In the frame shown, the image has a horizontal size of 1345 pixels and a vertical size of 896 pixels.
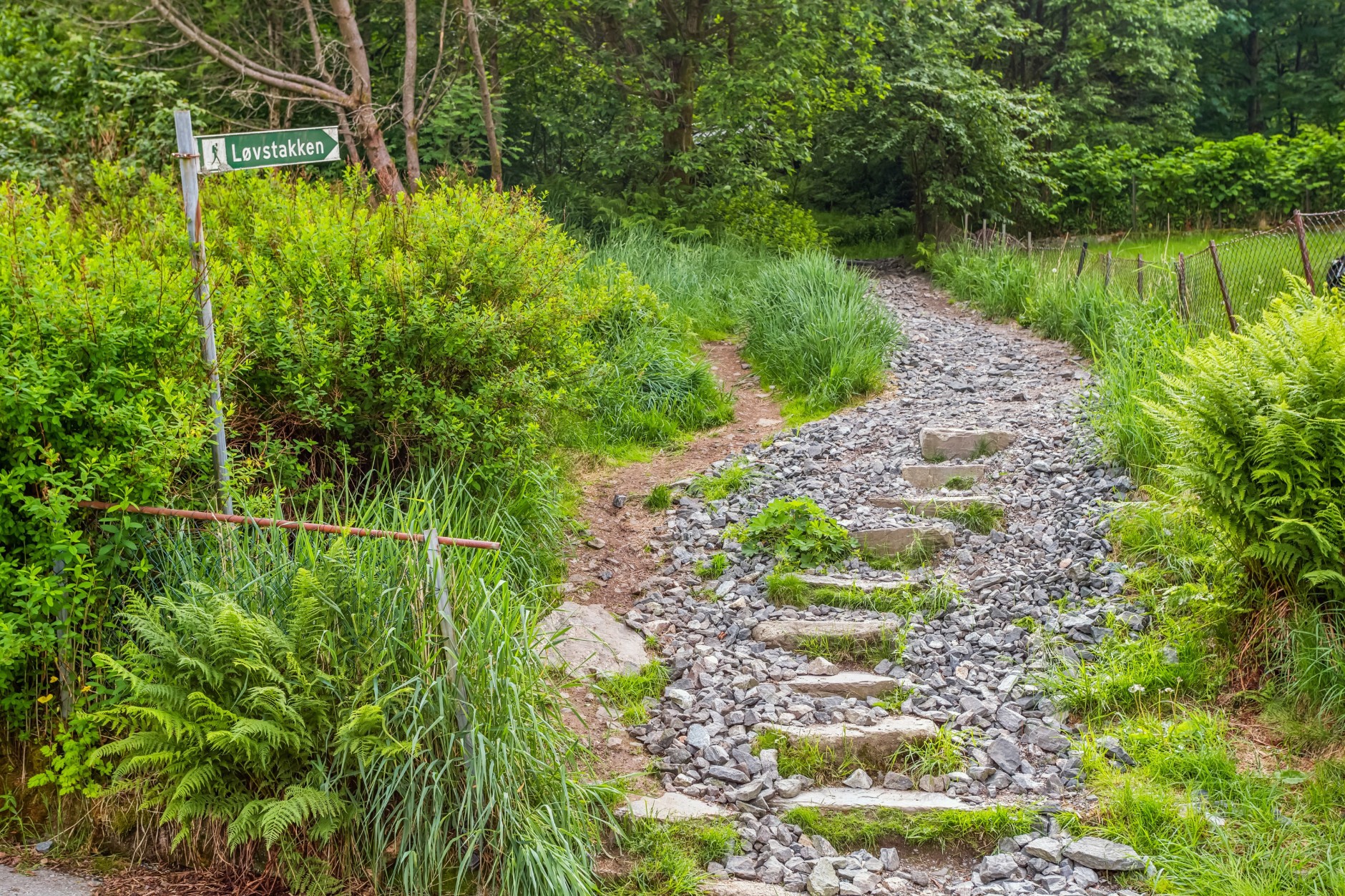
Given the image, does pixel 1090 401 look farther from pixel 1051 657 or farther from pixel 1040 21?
pixel 1040 21

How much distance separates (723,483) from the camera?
23.4ft

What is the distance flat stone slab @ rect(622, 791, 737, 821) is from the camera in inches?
152

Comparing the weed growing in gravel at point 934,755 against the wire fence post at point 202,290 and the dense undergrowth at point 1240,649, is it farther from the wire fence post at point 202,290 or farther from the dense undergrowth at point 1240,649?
the wire fence post at point 202,290

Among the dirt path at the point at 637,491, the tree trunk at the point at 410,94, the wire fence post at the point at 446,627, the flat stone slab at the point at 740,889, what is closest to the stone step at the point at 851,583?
the dirt path at the point at 637,491

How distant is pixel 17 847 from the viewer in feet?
12.1

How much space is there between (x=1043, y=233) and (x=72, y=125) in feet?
60.3

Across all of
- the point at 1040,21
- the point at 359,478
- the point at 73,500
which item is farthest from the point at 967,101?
the point at 73,500

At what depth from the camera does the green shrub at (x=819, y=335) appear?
920 cm

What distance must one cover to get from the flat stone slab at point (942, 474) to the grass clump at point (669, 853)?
3621 mm

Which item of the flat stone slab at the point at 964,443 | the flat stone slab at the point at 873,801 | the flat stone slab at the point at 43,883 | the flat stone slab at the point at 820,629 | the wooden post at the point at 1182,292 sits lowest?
the flat stone slab at the point at 873,801

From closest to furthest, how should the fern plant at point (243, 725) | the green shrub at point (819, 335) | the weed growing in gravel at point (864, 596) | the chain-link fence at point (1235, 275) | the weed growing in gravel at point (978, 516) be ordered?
the fern plant at point (243, 725)
the weed growing in gravel at point (864, 596)
the weed growing in gravel at point (978, 516)
the chain-link fence at point (1235, 275)
the green shrub at point (819, 335)

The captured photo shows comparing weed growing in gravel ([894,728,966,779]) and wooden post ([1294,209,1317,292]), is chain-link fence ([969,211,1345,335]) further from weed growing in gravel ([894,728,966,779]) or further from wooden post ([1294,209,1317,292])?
weed growing in gravel ([894,728,966,779])

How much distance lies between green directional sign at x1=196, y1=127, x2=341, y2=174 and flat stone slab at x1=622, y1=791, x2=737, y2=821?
2.82 metres

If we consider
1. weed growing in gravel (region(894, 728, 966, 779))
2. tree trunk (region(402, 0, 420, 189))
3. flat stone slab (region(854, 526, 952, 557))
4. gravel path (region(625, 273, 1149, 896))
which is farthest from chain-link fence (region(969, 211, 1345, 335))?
tree trunk (region(402, 0, 420, 189))
